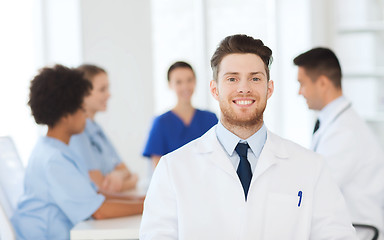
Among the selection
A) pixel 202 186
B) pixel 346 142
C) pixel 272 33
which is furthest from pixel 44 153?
pixel 272 33

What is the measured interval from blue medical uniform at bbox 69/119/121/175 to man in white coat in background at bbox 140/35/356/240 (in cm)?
147

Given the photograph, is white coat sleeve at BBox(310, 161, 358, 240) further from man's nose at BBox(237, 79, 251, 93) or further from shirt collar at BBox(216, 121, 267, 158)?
man's nose at BBox(237, 79, 251, 93)

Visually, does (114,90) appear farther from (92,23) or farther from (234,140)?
(234,140)

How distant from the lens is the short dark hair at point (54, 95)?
2.61 metres

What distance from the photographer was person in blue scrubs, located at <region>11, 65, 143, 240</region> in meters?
2.44

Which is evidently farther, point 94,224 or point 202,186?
point 94,224

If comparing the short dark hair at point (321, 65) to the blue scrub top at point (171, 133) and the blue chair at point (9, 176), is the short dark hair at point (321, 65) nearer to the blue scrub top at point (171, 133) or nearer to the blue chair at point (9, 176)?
the blue scrub top at point (171, 133)

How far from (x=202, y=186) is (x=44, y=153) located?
984mm

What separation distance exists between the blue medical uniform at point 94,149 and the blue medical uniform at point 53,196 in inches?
24.4

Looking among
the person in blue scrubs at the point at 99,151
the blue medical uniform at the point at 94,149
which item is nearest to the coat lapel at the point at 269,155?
the person in blue scrubs at the point at 99,151

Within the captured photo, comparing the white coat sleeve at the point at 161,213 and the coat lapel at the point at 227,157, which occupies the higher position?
the coat lapel at the point at 227,157

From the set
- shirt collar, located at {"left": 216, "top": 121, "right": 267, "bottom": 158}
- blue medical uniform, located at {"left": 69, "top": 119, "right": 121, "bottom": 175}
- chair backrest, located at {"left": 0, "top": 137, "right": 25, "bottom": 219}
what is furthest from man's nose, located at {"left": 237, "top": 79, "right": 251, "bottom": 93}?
blue medical uniform, located at {"left": 69, "top": 119, "right": 121, "bottom": 175}

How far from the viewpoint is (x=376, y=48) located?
5504 millimetres

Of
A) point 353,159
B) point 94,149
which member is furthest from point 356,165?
point 94,149
